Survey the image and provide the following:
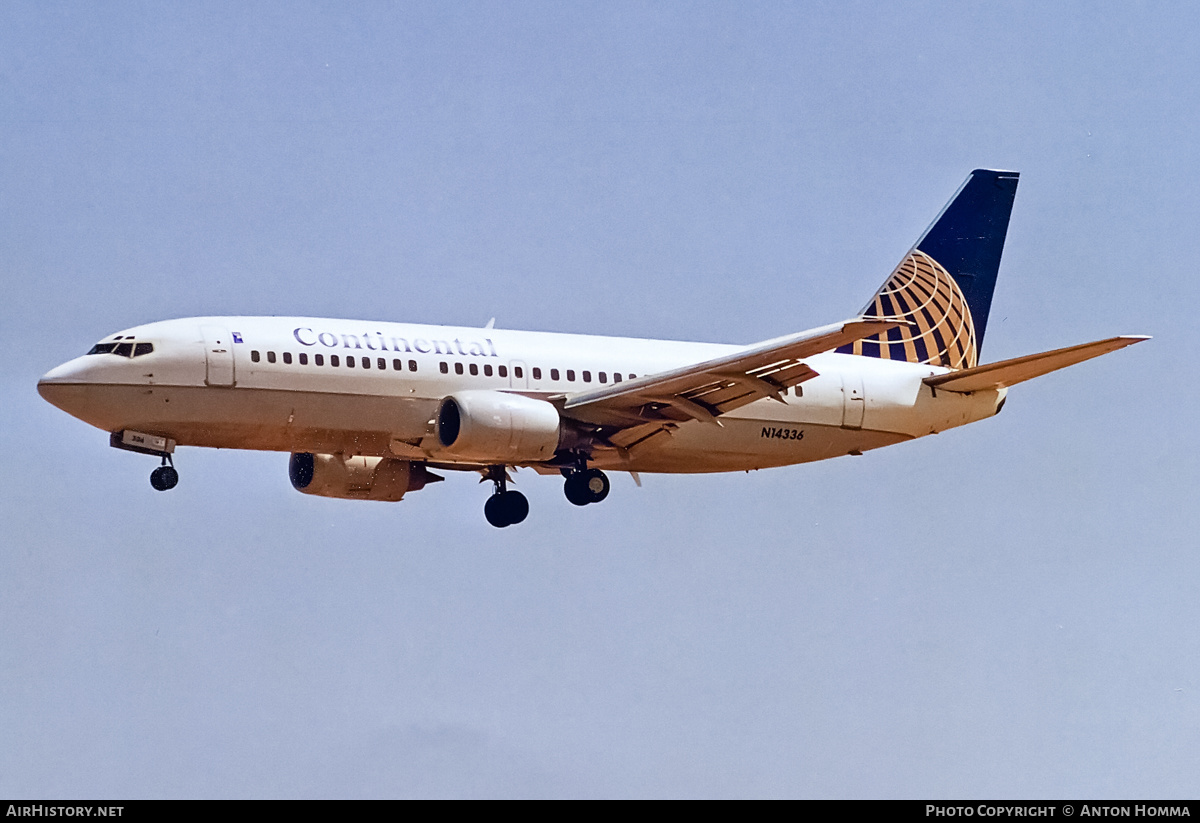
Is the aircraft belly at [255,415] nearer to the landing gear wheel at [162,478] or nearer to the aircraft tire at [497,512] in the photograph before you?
the landing gear wheel at [162,478]

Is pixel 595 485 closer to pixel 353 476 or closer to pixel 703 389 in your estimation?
pixel 703 389

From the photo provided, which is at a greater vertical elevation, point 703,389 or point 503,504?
point 703,389

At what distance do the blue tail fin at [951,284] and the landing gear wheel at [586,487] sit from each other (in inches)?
307

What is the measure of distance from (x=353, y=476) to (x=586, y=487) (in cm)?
580

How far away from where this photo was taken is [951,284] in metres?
52.7

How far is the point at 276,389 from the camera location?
42.0m

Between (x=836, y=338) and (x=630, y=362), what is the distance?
790cm

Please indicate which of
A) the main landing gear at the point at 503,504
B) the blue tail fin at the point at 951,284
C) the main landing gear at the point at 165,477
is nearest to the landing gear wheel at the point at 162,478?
the main landing gear at the point at 165,477

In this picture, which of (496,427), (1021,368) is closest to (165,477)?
(496,427)

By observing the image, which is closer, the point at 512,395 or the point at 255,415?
the point at 255,415

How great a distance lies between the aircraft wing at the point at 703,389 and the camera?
4109 cm
